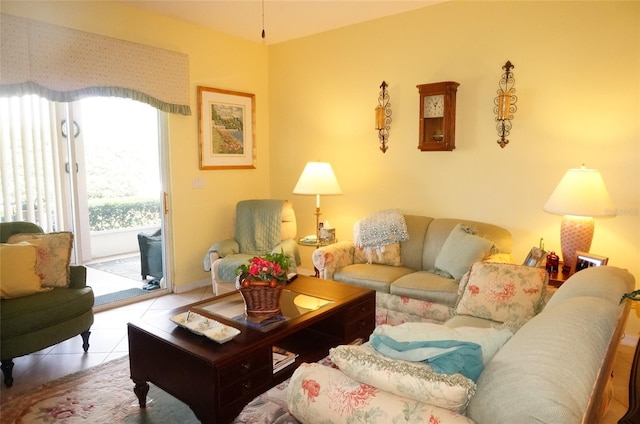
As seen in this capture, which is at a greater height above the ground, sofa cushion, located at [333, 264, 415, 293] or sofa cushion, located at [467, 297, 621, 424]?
sofa cushion, located at [467, 297, 621, 424]

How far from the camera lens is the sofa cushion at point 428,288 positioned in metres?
3.12

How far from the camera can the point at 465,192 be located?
3.88m

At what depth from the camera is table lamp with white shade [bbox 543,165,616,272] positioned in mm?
2840

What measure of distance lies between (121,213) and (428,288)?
4735 millimetres

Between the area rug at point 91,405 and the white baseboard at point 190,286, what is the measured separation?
1.83 m

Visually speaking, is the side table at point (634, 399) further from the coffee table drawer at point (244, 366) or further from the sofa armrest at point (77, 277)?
the sofa armrest at point (77, 277)

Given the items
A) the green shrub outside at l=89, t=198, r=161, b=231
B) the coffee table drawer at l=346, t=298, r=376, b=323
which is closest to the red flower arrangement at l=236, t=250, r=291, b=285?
the coffee table drawer at l=346, t=298, r=376, b=323

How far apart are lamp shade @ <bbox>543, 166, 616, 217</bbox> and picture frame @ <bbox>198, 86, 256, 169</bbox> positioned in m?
3.38

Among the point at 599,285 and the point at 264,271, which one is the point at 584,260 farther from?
the point at 264,271

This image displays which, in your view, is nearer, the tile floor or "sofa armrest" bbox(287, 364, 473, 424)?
"sofa armrest" bbox(287, 364, 473, 424)

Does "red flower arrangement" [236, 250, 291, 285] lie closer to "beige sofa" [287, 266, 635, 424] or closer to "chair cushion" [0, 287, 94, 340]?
"beige sofa" [287, 266, 635, 424]

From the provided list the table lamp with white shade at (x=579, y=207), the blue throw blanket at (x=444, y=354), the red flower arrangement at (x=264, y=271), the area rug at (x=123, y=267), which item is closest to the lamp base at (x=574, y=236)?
the table lamp with white shade at (x=579, y=207)

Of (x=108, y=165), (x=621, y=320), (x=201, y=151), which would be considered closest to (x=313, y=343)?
(x=621, y=320)

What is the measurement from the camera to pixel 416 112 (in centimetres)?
409
